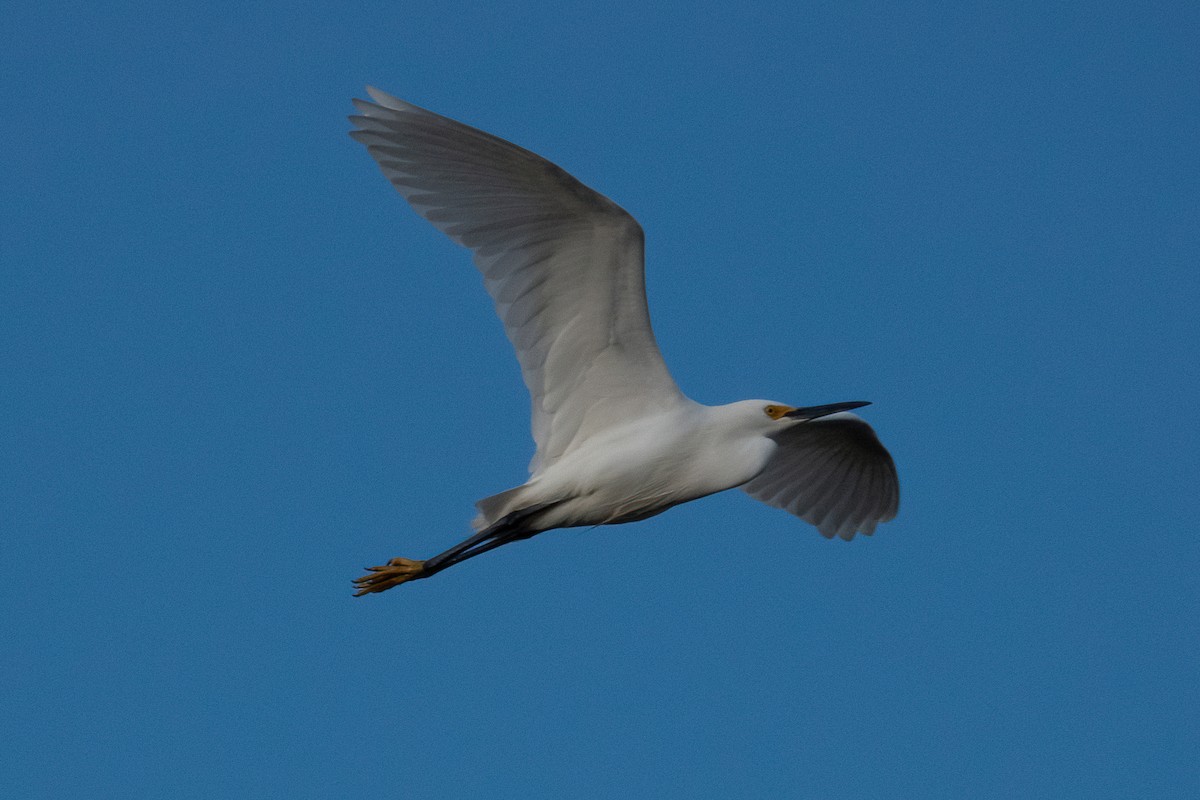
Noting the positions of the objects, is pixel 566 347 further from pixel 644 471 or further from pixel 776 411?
pixel 776 411

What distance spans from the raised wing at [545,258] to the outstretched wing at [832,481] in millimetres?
2588

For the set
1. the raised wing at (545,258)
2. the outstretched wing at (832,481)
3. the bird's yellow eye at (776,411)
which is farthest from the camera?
the outstretched wing at (832,481)

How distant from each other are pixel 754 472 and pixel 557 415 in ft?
4.49

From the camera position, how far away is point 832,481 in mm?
12445

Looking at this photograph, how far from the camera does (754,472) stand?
9867 mm

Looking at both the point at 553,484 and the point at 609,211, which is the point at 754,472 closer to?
the point at 553,484

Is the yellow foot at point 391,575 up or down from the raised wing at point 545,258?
down

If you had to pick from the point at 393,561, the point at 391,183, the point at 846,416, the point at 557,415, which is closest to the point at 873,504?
the point at 846,416

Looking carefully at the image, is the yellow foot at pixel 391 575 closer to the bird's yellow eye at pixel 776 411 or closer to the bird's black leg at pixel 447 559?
the bird's black leg at pixel 447 559

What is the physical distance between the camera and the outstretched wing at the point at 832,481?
1214cm

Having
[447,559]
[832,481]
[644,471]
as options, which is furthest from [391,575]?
[832,481]

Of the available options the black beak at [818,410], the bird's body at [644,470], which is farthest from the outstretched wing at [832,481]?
the bird's body at [644,470]

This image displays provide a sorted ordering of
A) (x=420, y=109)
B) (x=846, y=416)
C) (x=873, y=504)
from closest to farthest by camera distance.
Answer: (x=420, y=109) → (x=846, y=416) → (x=873, y=504)

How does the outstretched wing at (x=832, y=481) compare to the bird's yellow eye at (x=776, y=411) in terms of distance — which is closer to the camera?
the bird's yellow eye at (x=776, y=411)
